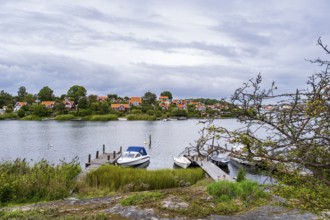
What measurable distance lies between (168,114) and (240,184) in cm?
11903

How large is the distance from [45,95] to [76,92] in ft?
51.6

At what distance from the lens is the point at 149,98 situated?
525 ft

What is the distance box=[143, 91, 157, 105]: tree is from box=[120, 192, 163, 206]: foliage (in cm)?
14315

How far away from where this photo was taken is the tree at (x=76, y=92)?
16212cm

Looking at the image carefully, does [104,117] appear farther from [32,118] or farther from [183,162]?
[183,162]

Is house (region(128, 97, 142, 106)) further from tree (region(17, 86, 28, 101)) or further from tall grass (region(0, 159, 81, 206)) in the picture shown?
tall grass (region(0, 159, 81, 206))

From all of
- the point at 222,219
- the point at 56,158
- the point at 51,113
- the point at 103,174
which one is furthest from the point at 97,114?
the point at 222,219

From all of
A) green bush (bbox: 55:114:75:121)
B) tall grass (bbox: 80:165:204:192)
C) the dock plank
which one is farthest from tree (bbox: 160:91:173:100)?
tall grass (bbox: 80:165:204:192)

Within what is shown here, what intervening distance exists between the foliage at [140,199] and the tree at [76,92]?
153 metres

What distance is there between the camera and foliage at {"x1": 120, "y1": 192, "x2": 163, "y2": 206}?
37.2ft

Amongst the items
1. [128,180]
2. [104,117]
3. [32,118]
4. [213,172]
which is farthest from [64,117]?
[128,180]

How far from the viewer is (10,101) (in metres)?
168

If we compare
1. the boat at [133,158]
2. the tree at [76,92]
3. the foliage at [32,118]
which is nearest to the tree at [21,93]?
the tree at [76,92]

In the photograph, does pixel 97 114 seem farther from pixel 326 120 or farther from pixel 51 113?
pixel 326 120
